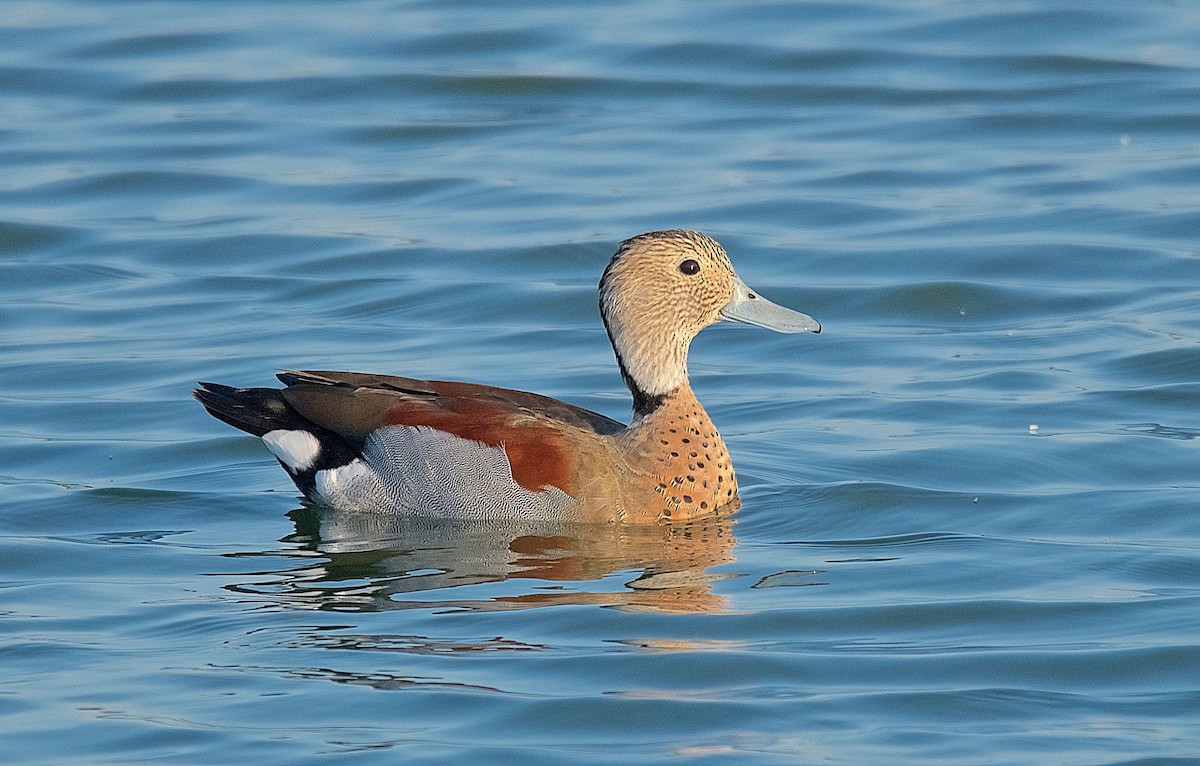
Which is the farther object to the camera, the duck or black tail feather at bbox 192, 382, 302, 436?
black tail feather at bbox 192, 382, 302, 436

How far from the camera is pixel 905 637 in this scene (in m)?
7.23

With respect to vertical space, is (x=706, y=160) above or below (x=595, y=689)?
above

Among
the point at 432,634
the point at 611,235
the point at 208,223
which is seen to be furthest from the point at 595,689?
the point at 208,223

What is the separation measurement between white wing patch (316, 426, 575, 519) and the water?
0.12 metres

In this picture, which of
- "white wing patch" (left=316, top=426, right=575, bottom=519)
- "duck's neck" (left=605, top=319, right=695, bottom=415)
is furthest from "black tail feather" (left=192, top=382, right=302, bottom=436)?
"duck's neck" (left=605, top=319, right=695, bottom=415)

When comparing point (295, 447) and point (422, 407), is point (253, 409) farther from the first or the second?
point (422, 407)

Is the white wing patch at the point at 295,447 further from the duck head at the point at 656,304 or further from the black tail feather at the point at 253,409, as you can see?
the duck head at the point at 656,304

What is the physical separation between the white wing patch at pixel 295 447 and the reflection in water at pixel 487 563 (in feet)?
0.70

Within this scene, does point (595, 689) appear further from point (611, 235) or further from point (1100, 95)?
point (1100, 95)

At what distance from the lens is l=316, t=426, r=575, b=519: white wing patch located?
8.74 m

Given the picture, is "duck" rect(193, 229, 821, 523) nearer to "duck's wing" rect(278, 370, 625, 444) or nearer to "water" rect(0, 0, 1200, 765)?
"duck's wing" rect(278, 370, 625, 444)

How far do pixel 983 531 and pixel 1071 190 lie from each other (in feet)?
21.3

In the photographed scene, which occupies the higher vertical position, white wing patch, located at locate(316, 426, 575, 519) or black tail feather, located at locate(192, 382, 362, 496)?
black tail feather, located at locate(192, 382, 362, 496)

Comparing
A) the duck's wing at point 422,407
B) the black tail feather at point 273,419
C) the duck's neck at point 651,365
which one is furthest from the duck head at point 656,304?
the black tail feather at point 273,419
